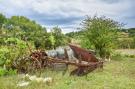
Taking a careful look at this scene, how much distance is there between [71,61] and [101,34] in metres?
10.4

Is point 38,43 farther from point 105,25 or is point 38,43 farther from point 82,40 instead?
point 105,25

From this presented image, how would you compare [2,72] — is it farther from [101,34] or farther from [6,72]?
[101,34]

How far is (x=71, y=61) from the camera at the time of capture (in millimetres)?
13094

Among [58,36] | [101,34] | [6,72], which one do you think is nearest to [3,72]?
[6,72]

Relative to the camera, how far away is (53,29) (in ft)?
91.6

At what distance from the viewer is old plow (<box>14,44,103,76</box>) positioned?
12875 millimetres

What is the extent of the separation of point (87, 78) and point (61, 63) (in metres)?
1.96

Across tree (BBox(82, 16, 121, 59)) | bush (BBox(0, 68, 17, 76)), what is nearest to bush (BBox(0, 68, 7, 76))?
bush (BBox(0, 68, 17, 76))

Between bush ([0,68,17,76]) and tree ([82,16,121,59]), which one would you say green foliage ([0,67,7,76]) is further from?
tree ([82,16,121,59])

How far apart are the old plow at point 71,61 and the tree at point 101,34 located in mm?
9521

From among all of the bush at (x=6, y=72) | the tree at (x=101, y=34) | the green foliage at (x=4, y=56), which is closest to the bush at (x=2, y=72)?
the bush at (x=6, y=72)

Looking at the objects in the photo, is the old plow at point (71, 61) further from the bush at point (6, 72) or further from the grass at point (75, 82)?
the bush at point (6, 72)

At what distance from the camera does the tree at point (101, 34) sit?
23047mm

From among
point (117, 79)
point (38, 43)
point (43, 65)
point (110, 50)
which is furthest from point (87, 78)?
point (38, 43)
